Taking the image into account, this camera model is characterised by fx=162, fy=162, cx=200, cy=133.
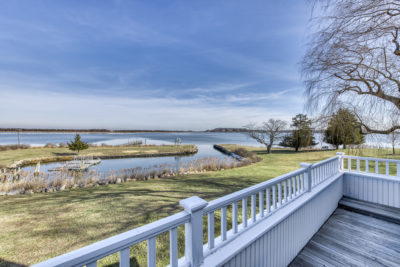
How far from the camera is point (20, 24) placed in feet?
19.9

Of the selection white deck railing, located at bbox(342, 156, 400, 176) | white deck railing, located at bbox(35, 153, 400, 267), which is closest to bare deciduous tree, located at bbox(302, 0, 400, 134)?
white deck railing, located at bbox(342, 156, 400, 176)

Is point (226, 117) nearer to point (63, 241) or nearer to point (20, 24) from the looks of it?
point (20, 24)

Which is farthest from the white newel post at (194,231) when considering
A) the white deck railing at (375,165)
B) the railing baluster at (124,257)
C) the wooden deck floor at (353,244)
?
the white deck railing at (375,165)

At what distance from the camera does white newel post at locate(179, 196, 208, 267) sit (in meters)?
1.12

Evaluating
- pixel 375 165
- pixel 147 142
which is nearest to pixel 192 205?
pixel 375 165

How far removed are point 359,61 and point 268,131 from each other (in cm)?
1590

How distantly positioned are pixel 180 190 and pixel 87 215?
242cm

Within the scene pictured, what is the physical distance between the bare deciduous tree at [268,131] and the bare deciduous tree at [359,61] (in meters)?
15.0

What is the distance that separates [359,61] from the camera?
3137mm

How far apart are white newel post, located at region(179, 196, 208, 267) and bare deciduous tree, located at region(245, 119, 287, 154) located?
1835 cm

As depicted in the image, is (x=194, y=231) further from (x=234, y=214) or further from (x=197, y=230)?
(x=234, y=214)

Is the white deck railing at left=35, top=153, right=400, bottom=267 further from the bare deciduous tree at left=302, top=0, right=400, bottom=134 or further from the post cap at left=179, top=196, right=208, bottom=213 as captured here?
the bare deciduous tree at left=302, top=0, right=400, bottom=134

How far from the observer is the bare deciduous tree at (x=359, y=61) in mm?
2621

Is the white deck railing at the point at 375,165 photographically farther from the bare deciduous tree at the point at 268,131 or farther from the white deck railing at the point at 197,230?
the bare deciduous tree at the point at 268,131
